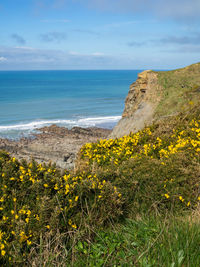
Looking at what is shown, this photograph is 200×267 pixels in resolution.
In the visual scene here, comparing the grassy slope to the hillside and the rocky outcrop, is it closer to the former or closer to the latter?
the rocky outcrop

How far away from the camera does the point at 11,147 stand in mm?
26375

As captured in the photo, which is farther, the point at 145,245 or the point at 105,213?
the point at 105,213

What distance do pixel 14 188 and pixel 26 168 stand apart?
52 centimetres

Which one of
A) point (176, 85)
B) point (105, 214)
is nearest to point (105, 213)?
point (105, 214)

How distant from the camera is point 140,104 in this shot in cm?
2222

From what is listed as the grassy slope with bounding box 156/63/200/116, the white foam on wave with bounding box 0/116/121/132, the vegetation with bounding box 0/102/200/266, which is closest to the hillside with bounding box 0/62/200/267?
the vegetation with bounding box 0/102/200/266

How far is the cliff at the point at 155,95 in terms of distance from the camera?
2038 centimetres

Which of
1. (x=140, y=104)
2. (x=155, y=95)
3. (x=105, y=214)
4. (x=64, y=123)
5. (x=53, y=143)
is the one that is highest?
(x=155, y=95)

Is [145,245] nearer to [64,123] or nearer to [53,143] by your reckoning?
[53,143]

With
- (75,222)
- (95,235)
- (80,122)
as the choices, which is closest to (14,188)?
(75,222)

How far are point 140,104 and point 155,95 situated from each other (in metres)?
1.49

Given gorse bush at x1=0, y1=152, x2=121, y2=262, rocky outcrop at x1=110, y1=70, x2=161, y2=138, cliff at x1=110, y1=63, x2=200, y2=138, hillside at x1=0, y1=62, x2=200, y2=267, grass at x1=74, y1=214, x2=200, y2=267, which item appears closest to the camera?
grass at x1=74, y1=214, x2=200, y2=267

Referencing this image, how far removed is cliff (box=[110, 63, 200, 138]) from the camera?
66.8 ft

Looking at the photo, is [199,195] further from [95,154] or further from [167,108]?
[167,108]
